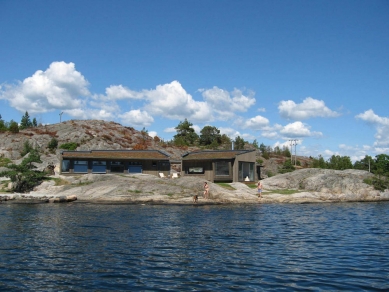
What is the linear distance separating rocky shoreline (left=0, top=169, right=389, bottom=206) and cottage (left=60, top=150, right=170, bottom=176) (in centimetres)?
450

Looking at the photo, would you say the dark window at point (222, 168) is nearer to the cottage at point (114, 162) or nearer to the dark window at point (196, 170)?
the dark window at point (196, 170)

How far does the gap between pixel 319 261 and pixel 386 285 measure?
402 centimetres

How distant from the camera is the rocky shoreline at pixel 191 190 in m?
49.8

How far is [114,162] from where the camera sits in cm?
6612

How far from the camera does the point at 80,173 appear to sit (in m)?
64.9

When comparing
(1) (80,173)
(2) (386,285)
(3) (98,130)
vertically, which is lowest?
(2) (386,285)

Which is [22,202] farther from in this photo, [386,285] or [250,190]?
[386,285]

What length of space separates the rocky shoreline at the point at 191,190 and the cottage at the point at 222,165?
515 cm

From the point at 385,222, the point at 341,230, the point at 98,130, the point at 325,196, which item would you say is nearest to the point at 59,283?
Result: the point at 341,230

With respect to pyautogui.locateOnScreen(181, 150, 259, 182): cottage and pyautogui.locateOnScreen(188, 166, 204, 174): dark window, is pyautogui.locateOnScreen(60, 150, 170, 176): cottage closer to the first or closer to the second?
pyautogui.locateOnScreen(188, 166, 204, 174): dark window

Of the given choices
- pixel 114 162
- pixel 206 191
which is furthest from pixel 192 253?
pixel 114 162

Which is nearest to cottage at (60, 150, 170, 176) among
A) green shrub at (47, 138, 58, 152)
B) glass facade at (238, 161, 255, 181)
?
glass facade at (238, 161, 255, 181)

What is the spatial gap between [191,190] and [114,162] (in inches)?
777

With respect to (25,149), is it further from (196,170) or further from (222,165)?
(222,165)
